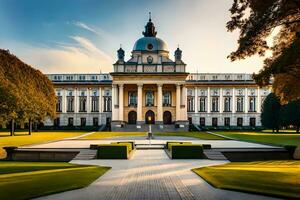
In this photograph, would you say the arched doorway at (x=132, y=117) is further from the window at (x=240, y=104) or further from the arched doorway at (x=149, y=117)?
the window at (x=240, y=104)

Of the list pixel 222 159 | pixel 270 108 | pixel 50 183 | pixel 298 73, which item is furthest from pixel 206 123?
pixel 50 183

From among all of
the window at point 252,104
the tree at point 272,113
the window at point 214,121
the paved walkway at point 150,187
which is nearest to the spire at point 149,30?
the window at point 214,121

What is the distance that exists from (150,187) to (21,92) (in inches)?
1585

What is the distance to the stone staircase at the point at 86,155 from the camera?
25.8 metres

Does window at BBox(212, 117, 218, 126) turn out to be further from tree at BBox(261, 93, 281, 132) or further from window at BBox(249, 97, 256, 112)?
tree at BBox(261, 93, 281, 132)

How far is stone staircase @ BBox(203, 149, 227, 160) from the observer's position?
2587cm

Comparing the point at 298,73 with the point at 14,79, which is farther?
the point at 14,79

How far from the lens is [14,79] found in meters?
49.9

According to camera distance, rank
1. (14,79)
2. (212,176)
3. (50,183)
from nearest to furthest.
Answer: (50,183)
(212,176)
(14,79)

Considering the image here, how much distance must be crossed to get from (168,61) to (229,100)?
20.3m

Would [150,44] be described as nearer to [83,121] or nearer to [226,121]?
[83,121]

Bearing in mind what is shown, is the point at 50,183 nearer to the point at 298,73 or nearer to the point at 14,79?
the point at 298,73

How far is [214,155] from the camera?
86.6ft

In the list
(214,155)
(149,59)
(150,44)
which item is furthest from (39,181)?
(150,44)
